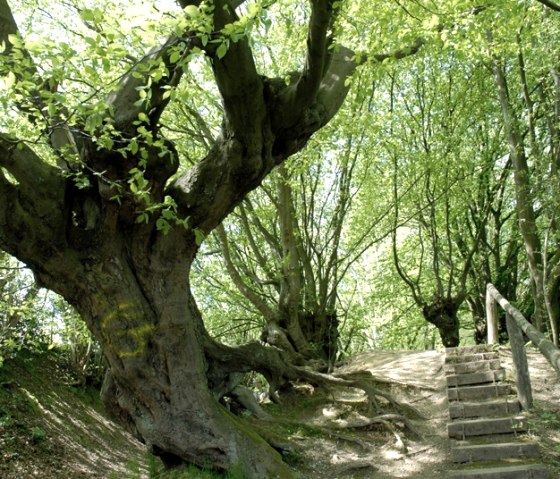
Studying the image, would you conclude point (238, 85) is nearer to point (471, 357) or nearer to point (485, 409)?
point (485, 409)

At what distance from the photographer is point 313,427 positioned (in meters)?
7.29

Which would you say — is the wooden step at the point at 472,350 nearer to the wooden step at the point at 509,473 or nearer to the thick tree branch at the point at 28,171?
the wooden step at the point at 509,473

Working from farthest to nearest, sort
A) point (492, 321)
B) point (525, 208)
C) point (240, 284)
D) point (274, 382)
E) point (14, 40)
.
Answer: point (240, 284)
point (525, 208)
point (492, 321)
point (274, 382)
point (14, 40)

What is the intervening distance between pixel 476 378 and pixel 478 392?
37 cm

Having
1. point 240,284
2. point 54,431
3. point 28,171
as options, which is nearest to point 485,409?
point 28,171

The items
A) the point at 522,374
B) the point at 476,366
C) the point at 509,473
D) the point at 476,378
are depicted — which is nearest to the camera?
the point at 509,473

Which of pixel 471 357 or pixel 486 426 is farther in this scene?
pixel 471 357

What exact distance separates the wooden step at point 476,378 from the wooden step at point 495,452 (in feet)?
6.03

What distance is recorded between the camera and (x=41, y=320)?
10.9 meters

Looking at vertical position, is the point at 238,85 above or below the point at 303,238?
below

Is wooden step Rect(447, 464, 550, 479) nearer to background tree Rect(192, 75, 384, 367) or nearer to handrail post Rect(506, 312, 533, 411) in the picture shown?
handrail post Rect(506, 312, 533, 411)

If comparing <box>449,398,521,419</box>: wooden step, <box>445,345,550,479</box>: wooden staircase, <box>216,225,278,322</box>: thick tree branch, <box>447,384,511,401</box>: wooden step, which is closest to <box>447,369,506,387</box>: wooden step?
<box>445,345,550,479</box>: wooden staircase

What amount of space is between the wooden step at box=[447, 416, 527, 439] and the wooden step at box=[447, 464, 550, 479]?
38.9 inches

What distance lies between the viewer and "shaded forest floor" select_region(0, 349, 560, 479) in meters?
6.20
